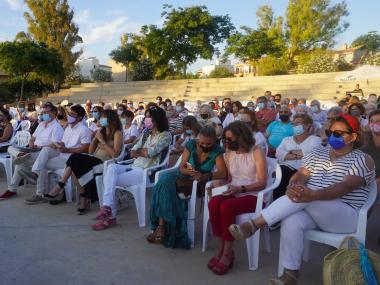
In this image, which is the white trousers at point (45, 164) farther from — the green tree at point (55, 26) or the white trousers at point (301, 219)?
the green tree at point (55, 26)

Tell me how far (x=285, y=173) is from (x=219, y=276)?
1.62 m

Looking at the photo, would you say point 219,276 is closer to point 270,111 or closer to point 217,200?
point 217,200

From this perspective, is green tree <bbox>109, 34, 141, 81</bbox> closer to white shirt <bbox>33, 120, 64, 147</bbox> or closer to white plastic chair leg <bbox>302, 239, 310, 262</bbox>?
white shirt <bbox>33, 120, 64, 147</bbox>

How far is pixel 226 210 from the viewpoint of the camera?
10.2 ft

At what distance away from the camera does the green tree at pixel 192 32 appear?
27.0 meters

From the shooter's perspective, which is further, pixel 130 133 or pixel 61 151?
pixel 130 133

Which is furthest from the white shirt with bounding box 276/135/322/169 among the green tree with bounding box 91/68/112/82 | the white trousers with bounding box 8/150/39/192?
the green tree with bounding box 91/68/112/82

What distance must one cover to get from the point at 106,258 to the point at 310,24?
112 feet

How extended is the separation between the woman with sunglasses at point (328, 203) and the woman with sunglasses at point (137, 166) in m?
1.81

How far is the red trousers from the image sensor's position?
10.2 ft

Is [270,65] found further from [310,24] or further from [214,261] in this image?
[214,261]

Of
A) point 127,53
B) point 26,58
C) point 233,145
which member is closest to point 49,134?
point 233,145

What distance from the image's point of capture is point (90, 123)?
920cm

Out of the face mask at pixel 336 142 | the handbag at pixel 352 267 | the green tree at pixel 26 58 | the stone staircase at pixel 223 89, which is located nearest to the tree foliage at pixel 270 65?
the stone staircase at pixel 223 89
